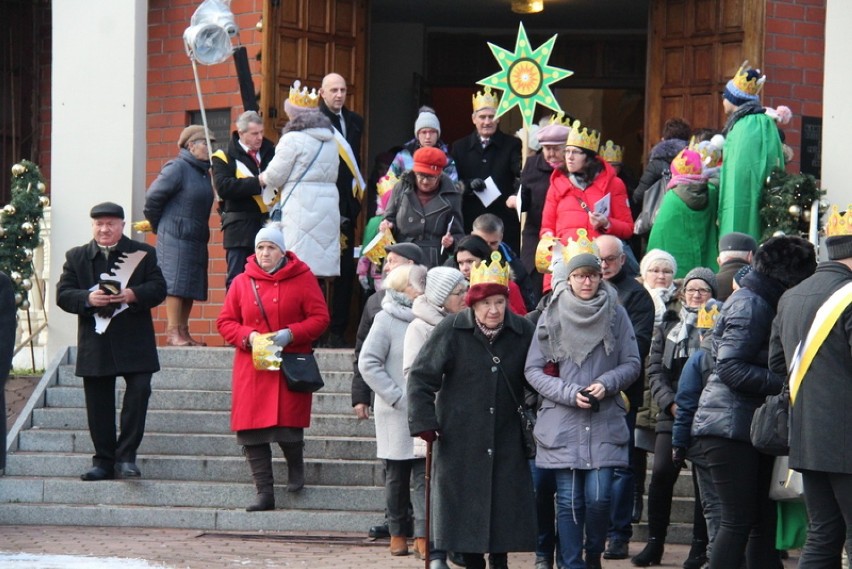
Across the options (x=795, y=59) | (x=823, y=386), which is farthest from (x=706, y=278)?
(x=795, y=59)

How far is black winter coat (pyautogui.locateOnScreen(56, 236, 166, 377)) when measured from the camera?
1151cm

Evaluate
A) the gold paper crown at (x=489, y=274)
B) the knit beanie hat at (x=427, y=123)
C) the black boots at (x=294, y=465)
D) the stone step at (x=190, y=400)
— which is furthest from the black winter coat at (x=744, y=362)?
the knit beanie hat at (x=427, y=123)

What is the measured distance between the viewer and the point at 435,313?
969 cm

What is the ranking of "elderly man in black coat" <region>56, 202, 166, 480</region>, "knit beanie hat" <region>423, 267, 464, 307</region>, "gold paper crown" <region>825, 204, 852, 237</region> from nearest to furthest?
"gold paper crown" <region>825, 204, 852, 237</region>, "knit beanie hat" <region>423, 267, 464, 307</region>, "elderly man in black coat" <region>56, 202, 166, 480</region>

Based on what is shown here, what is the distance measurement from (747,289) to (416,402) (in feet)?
5.73

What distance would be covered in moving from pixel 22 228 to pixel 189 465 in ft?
11.4

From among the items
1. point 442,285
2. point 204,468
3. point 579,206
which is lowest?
point 204,468

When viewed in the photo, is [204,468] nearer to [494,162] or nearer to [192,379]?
[192,379]

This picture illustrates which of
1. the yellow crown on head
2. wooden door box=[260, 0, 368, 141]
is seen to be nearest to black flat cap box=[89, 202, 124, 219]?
wooden door box=[260, 0, 368, 141]

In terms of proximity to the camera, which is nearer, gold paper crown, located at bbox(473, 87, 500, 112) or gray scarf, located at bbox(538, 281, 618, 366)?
gray scarf, located at bbox(538, 281, 618, 366)

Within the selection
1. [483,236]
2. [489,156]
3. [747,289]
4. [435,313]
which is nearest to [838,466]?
[747,289]

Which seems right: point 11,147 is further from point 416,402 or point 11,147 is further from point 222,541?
point 416,402

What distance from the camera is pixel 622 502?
33.0 ft

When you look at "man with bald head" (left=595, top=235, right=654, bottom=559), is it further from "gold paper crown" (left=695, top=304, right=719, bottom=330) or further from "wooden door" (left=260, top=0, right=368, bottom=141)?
"wooden door" (left=260, top=0, right=368, bottom=141)
